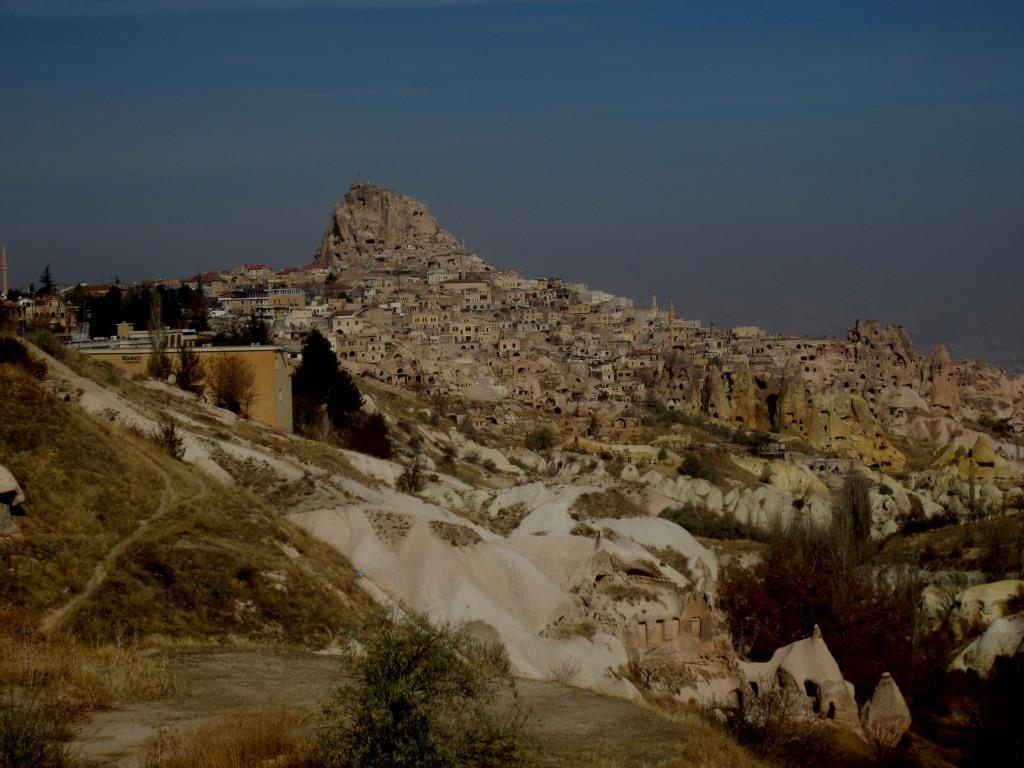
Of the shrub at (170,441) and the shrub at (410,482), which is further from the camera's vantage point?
the shrub at (410,482)

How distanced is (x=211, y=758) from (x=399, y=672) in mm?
1400

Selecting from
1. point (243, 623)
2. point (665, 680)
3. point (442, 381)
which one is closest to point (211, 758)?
point (243, 623)

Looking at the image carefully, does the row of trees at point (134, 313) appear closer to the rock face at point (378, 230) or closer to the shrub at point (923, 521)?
the shrub at point (923, 521)

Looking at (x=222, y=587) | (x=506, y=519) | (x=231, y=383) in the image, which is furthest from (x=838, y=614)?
(x=231, y=383)

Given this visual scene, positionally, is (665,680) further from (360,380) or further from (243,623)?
(360,380)

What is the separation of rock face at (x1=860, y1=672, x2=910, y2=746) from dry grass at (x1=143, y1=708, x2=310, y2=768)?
11.4 meters

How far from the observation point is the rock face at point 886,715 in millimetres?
17422

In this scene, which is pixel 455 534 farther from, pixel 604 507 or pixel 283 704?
pixel 283 704

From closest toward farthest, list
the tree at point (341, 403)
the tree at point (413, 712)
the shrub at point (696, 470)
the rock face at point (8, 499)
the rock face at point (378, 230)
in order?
the tree at point (413, 712) < the rock face at point (8, 499) < the tree at point (341, 403) < the shrub at point (696, 470) < the rock face at point (378, 230)

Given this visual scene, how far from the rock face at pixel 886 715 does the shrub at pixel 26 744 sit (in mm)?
12944

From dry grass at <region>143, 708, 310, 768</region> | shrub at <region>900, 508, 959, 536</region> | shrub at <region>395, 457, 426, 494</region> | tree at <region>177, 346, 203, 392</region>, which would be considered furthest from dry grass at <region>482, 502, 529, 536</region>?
shrub at <region>900, 508, 959, 536</region>

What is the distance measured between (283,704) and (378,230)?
6164 inches

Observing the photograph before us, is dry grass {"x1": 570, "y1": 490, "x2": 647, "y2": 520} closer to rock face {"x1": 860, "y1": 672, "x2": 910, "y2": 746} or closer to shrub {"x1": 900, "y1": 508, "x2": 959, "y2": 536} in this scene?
rock face {"x1": 860, "y1": 672, "x2": 910, "y2": 746}

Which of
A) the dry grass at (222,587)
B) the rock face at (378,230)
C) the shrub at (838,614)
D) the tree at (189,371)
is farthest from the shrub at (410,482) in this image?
the rock face at (378,230)
